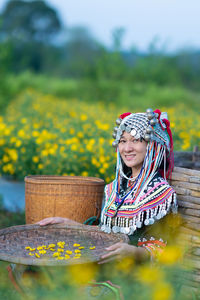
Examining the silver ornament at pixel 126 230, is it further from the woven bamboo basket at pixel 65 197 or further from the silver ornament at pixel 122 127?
the woven bamboo basket at pixel 65 197

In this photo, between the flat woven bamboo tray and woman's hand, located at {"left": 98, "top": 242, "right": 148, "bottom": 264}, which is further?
the flat woven bamboo tray

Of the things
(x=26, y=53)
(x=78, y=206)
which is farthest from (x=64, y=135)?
(x=26, y=53)

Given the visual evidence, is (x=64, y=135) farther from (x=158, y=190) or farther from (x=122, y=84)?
(x=122, y=84)

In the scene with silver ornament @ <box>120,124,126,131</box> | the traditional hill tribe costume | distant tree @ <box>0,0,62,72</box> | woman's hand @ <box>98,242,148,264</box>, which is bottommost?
woman's hand @ <box>98,242,148,264</box>

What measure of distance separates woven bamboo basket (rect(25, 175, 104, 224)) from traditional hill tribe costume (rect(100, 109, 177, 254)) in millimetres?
365

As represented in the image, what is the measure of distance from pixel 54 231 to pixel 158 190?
0.58 meters

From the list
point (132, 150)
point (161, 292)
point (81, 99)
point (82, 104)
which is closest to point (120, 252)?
point (132, 150)

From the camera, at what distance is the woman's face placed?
226cm

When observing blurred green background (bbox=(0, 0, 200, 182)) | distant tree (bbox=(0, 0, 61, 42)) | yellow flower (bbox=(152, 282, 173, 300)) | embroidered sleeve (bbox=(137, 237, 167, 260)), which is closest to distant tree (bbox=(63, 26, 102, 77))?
blurred green background (bbox=(0, 0, 200, 182))

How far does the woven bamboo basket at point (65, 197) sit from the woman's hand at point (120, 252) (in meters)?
0.86

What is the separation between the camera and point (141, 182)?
88.4 inches

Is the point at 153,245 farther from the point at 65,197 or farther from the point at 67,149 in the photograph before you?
the point at 67,149

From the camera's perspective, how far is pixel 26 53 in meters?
42.3

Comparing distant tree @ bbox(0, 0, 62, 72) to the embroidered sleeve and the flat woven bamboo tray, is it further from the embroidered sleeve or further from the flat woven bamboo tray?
the embroidered sleeve
